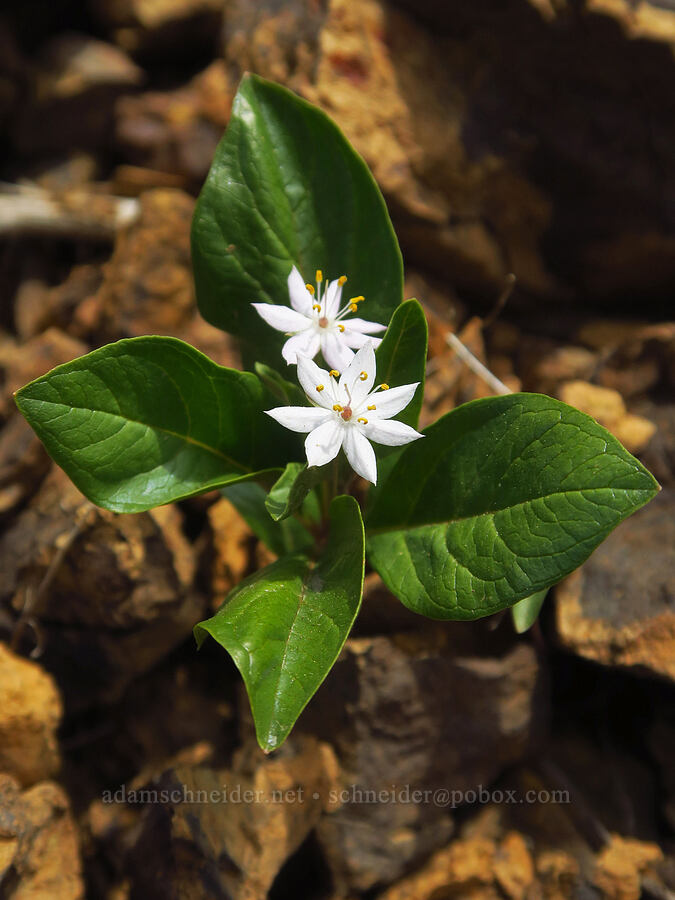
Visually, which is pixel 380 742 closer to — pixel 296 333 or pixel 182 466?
pixel 182 466

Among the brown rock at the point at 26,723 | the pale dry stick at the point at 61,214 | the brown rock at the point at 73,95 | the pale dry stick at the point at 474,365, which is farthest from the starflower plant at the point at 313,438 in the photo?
the brown rock at the point at 73,95

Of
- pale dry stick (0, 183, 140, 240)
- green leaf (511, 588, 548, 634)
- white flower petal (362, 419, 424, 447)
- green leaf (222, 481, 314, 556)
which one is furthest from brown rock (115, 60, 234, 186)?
green leaf (511, 588, 548, 634)

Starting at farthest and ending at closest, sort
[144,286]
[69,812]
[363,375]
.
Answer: [144,286]
[69,812]
[363,375]

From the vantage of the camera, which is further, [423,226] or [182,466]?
[423,226]

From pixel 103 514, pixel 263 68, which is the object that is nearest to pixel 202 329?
pixel 103 514

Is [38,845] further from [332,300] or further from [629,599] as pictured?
[629,599]

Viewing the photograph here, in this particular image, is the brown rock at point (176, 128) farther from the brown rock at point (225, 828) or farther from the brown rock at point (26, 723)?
the brown rock at point (225, 828)
